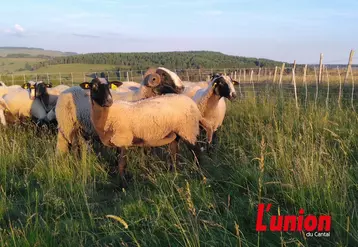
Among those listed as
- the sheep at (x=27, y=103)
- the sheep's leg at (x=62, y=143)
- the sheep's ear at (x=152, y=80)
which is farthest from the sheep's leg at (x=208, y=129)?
the sheep at (x=27, y=103)

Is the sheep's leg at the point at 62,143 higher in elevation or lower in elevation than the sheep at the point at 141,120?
lower

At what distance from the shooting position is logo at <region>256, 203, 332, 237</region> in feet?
9.59

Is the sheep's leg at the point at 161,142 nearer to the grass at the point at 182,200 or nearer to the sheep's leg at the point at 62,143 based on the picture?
the grass at the point at 182,200

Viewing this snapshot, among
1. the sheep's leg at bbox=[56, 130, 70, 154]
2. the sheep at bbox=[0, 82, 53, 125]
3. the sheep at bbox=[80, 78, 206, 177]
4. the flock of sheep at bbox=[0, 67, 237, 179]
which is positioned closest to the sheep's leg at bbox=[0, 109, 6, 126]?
the sheep at bbox=[0, 82, 53, 125]

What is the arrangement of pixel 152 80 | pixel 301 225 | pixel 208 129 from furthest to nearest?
pixel 152 80, pixel 208 129, pixel 301 225

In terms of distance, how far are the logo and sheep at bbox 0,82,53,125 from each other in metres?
8.23

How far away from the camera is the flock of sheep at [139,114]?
6004 millimetres

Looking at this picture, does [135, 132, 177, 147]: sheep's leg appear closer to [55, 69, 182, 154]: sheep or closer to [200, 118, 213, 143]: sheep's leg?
[200, 118, 213, 143]: sheep's leg

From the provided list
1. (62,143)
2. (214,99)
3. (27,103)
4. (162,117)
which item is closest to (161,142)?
(162,117)

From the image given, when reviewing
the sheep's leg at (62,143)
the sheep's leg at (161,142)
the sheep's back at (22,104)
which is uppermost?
the sheep's back at (22,104)

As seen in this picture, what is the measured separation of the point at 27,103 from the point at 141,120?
229 inches

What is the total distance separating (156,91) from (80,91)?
6.47ft

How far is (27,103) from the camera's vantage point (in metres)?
10.4

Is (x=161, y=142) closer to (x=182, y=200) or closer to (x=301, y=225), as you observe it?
(x=182, y=200)
